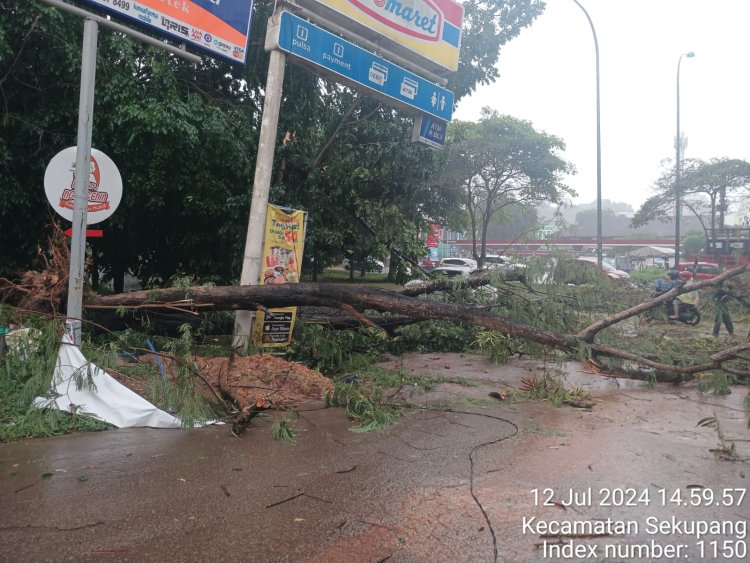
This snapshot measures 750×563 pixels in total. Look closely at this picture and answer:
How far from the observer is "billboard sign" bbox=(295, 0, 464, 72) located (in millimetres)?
7668

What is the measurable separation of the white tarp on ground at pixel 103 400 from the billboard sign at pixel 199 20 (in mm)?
3790

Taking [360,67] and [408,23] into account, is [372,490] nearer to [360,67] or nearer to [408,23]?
[360,67]

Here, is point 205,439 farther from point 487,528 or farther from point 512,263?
point 512,263

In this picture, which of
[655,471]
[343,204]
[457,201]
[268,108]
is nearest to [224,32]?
[268,108]

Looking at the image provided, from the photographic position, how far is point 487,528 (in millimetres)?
3072

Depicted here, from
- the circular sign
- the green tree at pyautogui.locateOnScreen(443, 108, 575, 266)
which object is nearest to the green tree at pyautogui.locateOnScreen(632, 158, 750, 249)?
the green tree at pyautogui.locateOnScreen(443, 108, 575, 266)

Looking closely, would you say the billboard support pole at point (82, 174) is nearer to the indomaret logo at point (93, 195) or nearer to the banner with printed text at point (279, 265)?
the indomaret logo at point (93, 195)

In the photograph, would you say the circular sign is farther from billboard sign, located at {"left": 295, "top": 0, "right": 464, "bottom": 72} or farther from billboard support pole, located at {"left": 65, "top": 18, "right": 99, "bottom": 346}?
billboard sign, located at {"left": 295, "top": 0, "right": 464, "bottom": 72}

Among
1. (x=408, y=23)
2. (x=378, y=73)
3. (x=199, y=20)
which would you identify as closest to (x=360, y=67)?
(x=378, y=73)

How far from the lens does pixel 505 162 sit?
22.1 metres

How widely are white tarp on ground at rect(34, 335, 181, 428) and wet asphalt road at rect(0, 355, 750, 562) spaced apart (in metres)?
0.16

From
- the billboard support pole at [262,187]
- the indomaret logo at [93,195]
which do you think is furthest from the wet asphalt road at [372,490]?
the indomaret logo at [93,195]

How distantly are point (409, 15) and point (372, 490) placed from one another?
7.42 meters

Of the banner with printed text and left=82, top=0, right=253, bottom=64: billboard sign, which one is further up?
left=82, top=0, right=253, bottom=64: billboard sign
